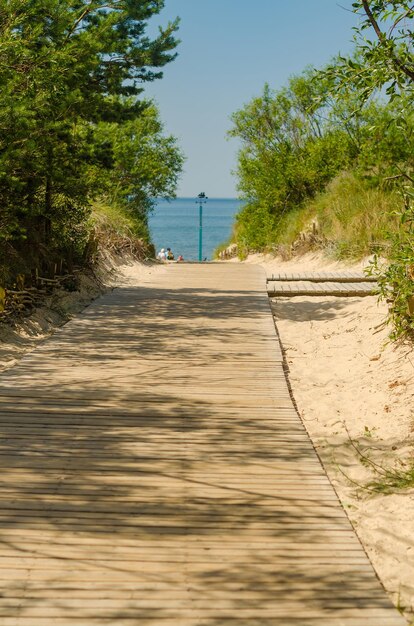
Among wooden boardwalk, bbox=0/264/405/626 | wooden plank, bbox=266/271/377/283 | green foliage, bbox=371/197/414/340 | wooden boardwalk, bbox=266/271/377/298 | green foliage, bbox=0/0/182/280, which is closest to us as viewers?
wooden boardwalk, bbox=0/264/405/626

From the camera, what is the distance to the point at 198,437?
6.02 meters

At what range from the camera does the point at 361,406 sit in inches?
293

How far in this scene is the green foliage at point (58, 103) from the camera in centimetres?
947

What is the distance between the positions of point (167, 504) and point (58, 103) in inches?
276

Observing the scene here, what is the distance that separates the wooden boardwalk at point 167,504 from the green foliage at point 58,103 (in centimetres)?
269

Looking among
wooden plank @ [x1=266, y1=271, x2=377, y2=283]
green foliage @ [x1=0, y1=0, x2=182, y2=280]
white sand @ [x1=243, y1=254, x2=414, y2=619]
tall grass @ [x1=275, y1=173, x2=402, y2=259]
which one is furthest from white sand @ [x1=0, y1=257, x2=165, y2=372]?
tall grass @ [x1=275, y1=173, x2=402, y2=259]

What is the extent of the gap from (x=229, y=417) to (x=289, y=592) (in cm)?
286

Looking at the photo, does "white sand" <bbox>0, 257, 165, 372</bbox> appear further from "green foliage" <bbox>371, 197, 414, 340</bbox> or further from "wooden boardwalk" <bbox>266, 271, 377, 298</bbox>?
"green foliage" <bbox>371, 197, 414, 340</bbox>

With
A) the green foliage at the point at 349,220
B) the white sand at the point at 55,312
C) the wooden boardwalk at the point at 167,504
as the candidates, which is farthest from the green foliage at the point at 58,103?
the green foliage at the point at 349,220

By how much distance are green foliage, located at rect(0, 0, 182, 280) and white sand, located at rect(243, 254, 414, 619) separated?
3698 mm

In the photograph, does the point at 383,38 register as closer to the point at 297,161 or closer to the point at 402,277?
the point at 402,277

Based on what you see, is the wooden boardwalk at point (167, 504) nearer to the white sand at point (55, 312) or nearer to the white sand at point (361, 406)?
the white sand at point (361, 406)

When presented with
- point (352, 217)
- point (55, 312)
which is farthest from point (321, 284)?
point (55, 312)

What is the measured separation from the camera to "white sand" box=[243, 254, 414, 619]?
4.55 meters
